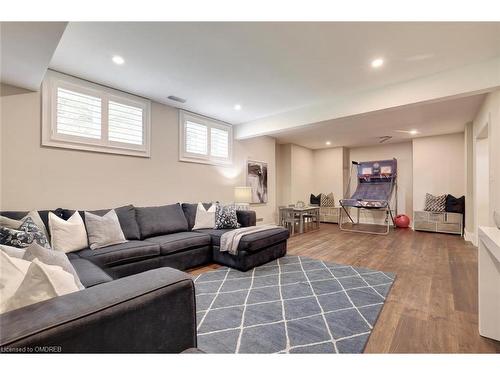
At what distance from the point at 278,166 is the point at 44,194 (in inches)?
223

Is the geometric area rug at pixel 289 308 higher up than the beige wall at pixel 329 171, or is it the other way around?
the beige wall at pixel 329 171

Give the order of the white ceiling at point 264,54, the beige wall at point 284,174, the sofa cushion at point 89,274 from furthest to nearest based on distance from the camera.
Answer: the beige wall at point 284,174 → the white ceiling at point 264,54 → the sofa cushion at point 89,274

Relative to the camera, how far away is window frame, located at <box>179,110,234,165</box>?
13.9 feet

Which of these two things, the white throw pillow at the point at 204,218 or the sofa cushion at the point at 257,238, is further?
the white throw pillow at the point at 204,218

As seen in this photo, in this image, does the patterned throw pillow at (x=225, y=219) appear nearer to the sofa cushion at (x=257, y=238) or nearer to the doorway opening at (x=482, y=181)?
the sofa cushion at (x=257, y=238)

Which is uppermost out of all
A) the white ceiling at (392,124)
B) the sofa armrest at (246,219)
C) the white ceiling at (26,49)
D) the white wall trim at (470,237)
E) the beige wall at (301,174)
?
the white ceiling at (392,124)

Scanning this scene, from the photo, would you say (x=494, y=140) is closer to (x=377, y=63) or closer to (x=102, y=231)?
(x=377, y=63)

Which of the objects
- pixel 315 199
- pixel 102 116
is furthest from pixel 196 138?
pixel 315 199

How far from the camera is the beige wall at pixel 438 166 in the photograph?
18.8 feet

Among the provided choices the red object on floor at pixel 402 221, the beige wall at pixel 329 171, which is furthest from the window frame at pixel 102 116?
the red object on floor at pixel 402 221

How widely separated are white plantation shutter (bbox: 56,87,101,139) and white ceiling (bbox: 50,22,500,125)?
0.29 m

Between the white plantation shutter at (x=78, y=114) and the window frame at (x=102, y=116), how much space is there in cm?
4
